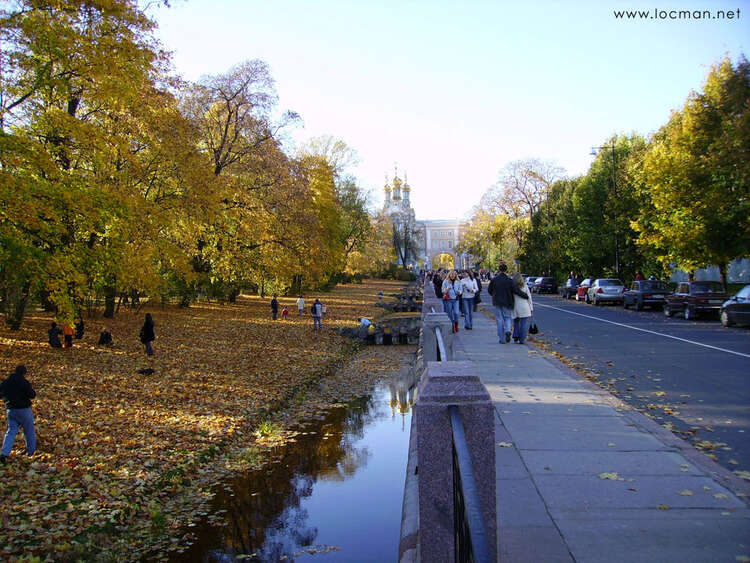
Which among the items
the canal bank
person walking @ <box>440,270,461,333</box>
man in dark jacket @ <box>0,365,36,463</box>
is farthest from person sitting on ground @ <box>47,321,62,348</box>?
person walking @ <box>440,270,461,333</box>

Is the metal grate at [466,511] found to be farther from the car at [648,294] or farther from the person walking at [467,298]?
the car at [648,294]

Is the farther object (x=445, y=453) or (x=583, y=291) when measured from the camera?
(x=583, y=291)

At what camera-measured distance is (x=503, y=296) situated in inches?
569

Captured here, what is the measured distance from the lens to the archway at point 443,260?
498 ft

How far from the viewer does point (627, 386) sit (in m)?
10.1

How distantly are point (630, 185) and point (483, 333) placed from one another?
25.6m

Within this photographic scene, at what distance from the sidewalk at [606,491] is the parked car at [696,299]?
59.6 feet

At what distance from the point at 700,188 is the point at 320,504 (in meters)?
25.2

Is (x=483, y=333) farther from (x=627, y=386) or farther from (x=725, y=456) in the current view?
(x=725, y=456)

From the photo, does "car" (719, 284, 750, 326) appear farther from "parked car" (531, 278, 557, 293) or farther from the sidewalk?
"parked car" (531, 278, 557, 293)

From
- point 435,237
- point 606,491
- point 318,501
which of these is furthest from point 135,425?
point 435,237

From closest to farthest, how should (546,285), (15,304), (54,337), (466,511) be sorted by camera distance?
(466,511)
(54,337)
(15,304)
(546,285)

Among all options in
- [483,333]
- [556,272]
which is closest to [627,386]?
[483,333]

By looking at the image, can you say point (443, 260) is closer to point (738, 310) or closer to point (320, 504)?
point (738, 310)
